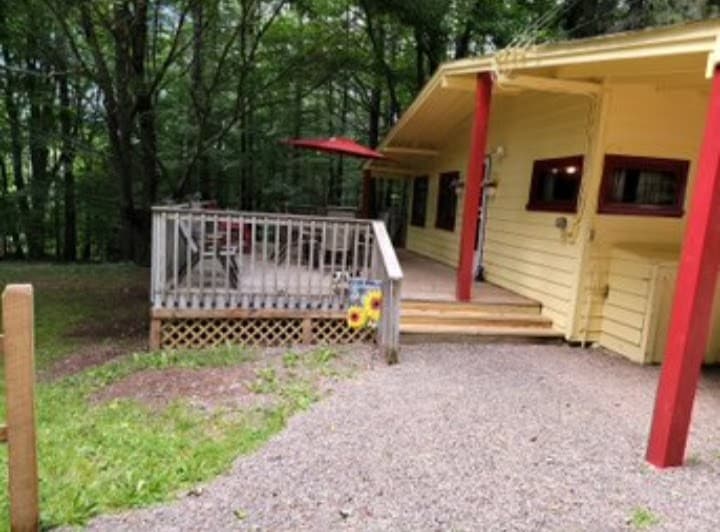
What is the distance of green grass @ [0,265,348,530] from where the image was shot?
3.12 metres

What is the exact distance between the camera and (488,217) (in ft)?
29.5

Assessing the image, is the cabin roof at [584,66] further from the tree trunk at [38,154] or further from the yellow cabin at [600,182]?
the tree trunk at [38,154]

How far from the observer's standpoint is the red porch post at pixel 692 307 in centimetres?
345

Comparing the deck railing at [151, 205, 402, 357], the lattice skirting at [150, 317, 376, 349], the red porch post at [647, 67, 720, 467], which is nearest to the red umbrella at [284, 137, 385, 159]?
the deck railing at [151, 205, 402, 357]

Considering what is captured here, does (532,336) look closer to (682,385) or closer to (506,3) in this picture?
(682,385)

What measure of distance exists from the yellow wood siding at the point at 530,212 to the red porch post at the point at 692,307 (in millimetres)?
3090

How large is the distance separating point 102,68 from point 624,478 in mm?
9831

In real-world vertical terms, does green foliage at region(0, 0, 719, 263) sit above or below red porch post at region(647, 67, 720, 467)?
above

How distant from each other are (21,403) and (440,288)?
228 inches

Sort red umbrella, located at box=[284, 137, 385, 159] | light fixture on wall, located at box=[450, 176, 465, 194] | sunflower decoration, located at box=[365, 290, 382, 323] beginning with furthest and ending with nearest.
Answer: red umbrella, located at box=[284, 137, 385, 159] < light fixture on wall, located at box=[450, 176, 465, 194] < sunflower decoration, located at box=[365, 290, 382, 323]

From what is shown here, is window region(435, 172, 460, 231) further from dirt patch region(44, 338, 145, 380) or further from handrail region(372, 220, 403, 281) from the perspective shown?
dirt patch region(44, 338, 145, 380)

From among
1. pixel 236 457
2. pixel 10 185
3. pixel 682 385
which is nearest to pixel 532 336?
pixel 682 385

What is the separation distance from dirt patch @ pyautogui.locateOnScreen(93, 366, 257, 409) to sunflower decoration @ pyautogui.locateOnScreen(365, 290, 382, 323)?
147 centimetres

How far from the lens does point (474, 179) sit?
6.99 m
